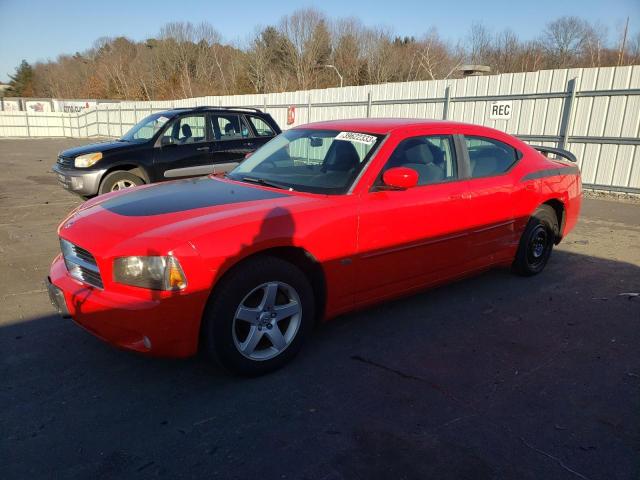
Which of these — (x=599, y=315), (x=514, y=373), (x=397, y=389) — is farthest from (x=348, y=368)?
(x=599, y=315)

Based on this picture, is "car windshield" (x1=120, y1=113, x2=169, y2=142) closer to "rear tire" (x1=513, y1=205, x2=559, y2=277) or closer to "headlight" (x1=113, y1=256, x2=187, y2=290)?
"headlight" (x1=113, y1=256, x2=187, y2=290)

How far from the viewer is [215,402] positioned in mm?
2764

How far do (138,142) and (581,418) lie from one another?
24.6ft

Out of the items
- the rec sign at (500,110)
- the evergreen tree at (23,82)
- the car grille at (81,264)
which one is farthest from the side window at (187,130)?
the evergreen tree at (23,82)

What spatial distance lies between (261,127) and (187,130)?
1423mm

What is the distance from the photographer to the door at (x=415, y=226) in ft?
11.2

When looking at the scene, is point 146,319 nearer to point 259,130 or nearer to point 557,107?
→ point 259,130

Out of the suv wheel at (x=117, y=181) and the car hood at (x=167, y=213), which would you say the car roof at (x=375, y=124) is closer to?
the car hood at (x=167, y=213)

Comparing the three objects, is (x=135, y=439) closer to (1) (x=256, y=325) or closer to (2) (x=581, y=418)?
(1) (x=256, y=325)

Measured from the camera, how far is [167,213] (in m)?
2.99

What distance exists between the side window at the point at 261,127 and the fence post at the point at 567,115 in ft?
22.0

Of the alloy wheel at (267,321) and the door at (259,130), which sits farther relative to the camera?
the door at (259,130)

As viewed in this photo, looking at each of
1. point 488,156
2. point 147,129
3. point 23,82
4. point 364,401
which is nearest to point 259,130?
point 147,129

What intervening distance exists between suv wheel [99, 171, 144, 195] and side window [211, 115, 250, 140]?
5.21 feet
